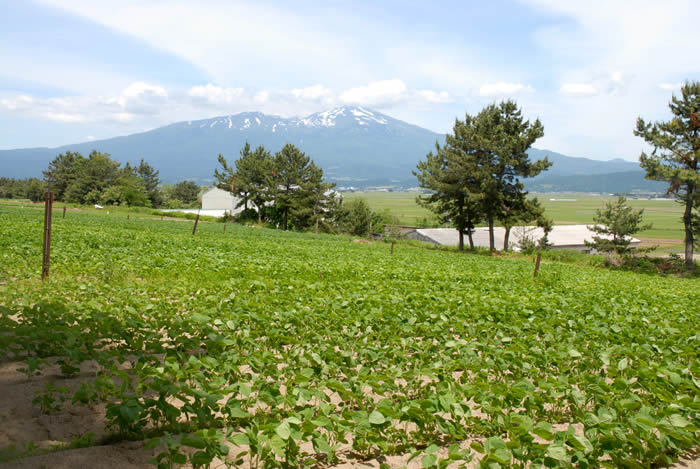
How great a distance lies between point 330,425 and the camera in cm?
353

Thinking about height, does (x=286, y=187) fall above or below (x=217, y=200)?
above

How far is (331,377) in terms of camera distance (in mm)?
5156

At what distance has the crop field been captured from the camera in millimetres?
3520

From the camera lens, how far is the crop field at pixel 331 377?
352 centimetres

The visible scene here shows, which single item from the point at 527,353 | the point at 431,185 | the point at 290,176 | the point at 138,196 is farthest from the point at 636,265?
the point at 138,196

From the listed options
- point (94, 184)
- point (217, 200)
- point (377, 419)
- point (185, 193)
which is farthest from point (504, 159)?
point (185, 193)

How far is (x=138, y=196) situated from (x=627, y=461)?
91.4m

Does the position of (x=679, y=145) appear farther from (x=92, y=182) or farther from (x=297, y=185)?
(x=92, y=182)

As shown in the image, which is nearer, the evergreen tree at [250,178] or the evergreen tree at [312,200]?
the evergreen tree at [312,200]

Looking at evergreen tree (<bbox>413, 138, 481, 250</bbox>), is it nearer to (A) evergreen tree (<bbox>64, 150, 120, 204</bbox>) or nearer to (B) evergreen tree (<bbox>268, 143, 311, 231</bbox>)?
(B) evergreen tree (<bbox>268, 143, 311, 231</bbox>)

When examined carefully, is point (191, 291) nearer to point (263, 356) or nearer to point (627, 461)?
point (263, 356)

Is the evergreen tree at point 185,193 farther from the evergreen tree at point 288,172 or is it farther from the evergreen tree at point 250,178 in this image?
the evergreen tree at point 288,172

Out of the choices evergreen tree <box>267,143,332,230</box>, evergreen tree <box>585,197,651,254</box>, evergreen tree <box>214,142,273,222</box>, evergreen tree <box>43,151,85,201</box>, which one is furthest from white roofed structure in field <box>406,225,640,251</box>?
evergreen tree <box>43,151,85,201</box>

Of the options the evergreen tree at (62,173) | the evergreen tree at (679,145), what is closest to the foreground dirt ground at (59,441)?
the evergreen tree at (679,145)
